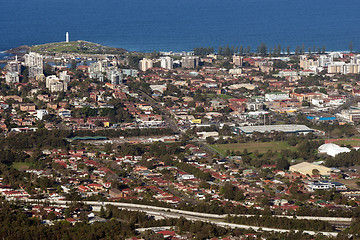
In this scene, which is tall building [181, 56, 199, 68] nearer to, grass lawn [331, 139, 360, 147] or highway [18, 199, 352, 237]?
grass lawn [331, 139, 360, 147]

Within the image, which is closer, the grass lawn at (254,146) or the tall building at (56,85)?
the grass lawn at (254,146)

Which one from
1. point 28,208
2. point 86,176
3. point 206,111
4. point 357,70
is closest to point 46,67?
point 206,111

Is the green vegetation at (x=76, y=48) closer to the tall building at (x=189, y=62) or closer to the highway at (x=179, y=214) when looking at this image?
the tall building at (x=189, y=62)

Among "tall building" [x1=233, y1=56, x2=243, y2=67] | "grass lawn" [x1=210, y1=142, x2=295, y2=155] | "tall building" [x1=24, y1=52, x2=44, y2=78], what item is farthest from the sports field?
"tall building" [x1=233, y1=56, x2=243, y2=67]

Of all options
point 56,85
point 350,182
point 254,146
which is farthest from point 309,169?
point 56,85

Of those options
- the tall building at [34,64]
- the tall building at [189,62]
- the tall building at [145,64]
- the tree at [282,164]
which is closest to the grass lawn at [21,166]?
the tree at [282,164]

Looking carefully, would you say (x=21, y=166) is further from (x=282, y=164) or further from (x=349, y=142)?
(x=349, y=142)

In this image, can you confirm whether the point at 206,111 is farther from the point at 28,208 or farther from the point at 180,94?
the point at 28,208
